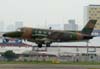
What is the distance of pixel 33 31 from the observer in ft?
207

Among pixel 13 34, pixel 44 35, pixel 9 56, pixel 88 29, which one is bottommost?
pixel 9 56

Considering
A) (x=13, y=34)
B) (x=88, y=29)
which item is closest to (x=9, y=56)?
(x=88, y=29)

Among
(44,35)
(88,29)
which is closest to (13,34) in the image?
(44,35)

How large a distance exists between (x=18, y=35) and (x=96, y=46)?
54113 mm

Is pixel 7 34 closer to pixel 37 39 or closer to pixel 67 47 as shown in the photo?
pixel 37 39

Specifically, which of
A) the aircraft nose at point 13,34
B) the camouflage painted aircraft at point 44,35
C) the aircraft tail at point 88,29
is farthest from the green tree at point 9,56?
the aircraft tail at point 88,29

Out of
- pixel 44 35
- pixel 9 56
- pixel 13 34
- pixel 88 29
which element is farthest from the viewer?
pixel 9 56

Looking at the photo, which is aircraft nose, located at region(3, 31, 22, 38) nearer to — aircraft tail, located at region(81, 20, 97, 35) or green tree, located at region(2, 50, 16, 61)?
aircraft tail, located at region(81, 20, 97, 35)

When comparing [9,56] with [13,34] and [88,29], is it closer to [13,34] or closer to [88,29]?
[88,29]

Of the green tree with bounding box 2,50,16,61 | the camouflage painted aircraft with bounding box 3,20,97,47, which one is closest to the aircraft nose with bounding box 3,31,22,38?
the camouflage painted aircraft with bounding box 3,20,97,47

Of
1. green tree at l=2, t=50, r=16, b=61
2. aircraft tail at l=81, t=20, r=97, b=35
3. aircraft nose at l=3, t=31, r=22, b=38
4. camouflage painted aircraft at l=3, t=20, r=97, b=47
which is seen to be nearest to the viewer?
camouflage painted aircraft at l=3, t=20, r=97, b=47

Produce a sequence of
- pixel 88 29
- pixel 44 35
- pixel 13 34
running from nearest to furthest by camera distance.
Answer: pixel 13 34 → pixel 44 35 → pixel 88 29

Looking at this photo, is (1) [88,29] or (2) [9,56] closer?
(1) [88,29]

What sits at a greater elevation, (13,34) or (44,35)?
(13,34)
